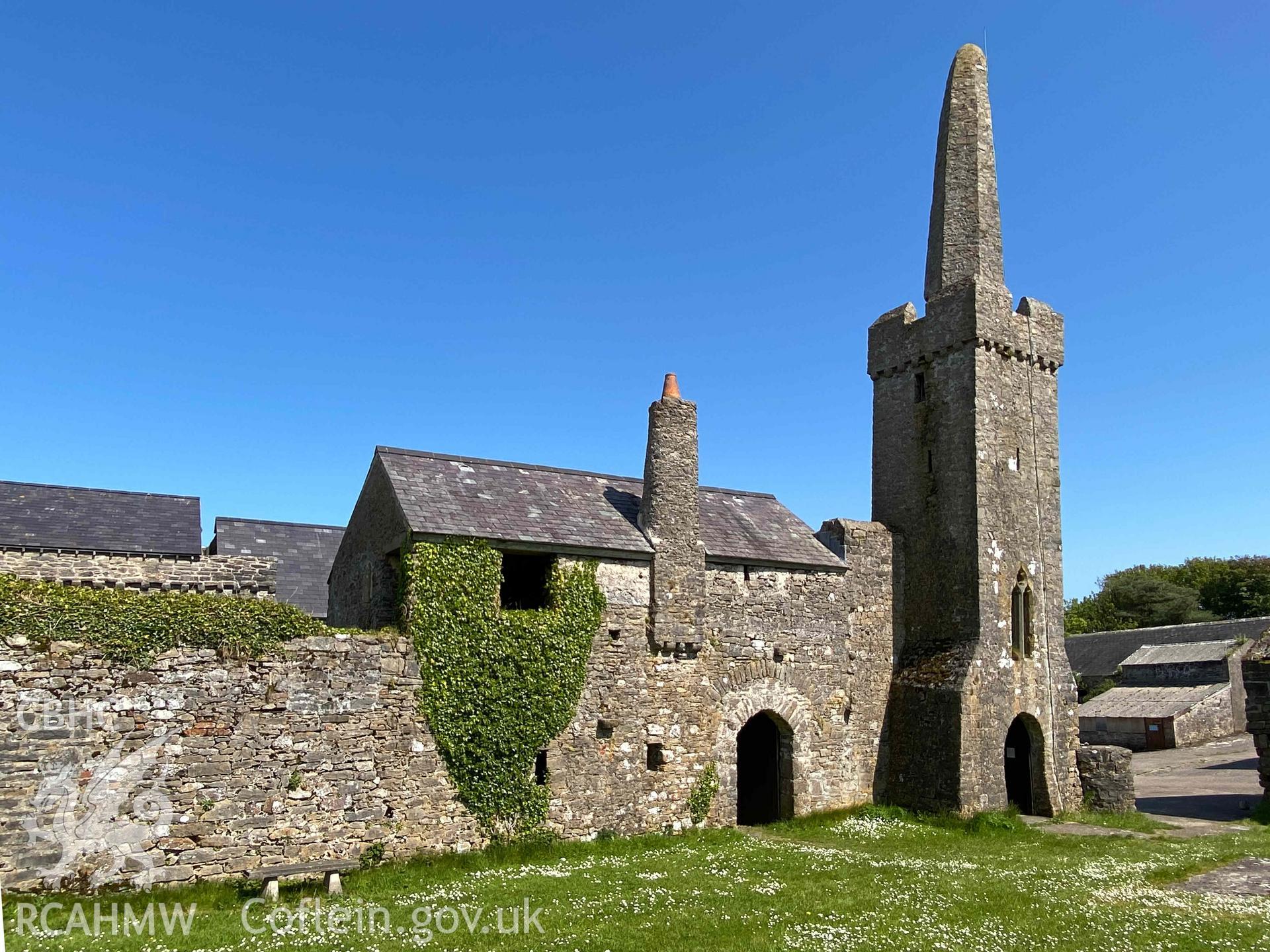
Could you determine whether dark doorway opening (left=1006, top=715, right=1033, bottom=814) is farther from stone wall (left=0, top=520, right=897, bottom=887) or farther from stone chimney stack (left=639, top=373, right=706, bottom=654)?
stone chimney stack (left=639, top=373, right=706, bottom=654)

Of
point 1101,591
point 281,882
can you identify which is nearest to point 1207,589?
point 1101,591

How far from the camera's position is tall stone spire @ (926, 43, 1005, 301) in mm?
21672

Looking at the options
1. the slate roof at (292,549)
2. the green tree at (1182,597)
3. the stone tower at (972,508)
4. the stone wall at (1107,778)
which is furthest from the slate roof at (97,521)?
the green tree at (1182,597)

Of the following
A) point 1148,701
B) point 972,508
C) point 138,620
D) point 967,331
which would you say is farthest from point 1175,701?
point 138,620

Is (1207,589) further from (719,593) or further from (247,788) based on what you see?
(247,788)

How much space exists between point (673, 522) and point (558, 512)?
7.23 ft

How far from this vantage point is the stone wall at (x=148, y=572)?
662 inches

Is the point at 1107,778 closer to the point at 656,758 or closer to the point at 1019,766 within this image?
the point at 1019,766

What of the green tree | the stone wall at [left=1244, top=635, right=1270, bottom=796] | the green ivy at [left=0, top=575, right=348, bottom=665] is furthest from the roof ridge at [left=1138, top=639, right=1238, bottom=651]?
the green ivy at [left=0, top=575, right=348, bottom=665]

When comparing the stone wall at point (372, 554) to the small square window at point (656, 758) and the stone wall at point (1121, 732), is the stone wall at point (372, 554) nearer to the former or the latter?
the small square window at point (656, 758)

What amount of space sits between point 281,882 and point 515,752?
12.9 ft

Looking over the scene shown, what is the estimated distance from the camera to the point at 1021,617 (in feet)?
67.1

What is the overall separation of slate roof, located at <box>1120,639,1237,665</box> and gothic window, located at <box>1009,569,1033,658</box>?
23998mm

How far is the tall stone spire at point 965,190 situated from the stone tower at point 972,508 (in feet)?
0.13
